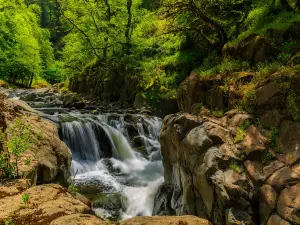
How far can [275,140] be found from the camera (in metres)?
7.61

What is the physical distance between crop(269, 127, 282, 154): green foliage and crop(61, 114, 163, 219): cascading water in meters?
4.94

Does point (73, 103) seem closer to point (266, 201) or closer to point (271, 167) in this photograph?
point (271, 167)

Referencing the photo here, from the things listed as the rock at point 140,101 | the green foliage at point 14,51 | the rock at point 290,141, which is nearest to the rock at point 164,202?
the rock at point 290,141

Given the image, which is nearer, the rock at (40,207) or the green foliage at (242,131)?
the rock at (40,207)

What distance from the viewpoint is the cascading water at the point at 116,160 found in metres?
10.8

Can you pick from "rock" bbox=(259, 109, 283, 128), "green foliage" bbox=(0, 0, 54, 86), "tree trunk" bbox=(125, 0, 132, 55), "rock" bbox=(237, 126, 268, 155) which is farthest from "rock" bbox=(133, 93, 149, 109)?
"green foliage" bbox=(0, 0, 54, 86)

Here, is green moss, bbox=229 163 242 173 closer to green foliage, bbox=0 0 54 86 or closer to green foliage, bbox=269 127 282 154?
green foliage, bbox=269 127 282 154

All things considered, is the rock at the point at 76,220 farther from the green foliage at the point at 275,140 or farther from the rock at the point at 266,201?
the green foliage at the point at 275,140

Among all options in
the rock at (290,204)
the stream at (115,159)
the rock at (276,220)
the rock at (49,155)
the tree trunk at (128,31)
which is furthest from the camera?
the tree trunk at (128,31)

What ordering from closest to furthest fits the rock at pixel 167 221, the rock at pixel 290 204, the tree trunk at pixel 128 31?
the rock at pixel 167 221, the rock at pixel 290 204, the tree trunk at pixel 128 31

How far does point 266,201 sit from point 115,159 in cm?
1043

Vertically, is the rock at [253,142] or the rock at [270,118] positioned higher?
the rock at [270,118]

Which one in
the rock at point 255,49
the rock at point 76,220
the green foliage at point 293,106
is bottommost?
the rock at point 76,220

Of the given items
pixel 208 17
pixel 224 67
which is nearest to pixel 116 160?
pixel 224 67
